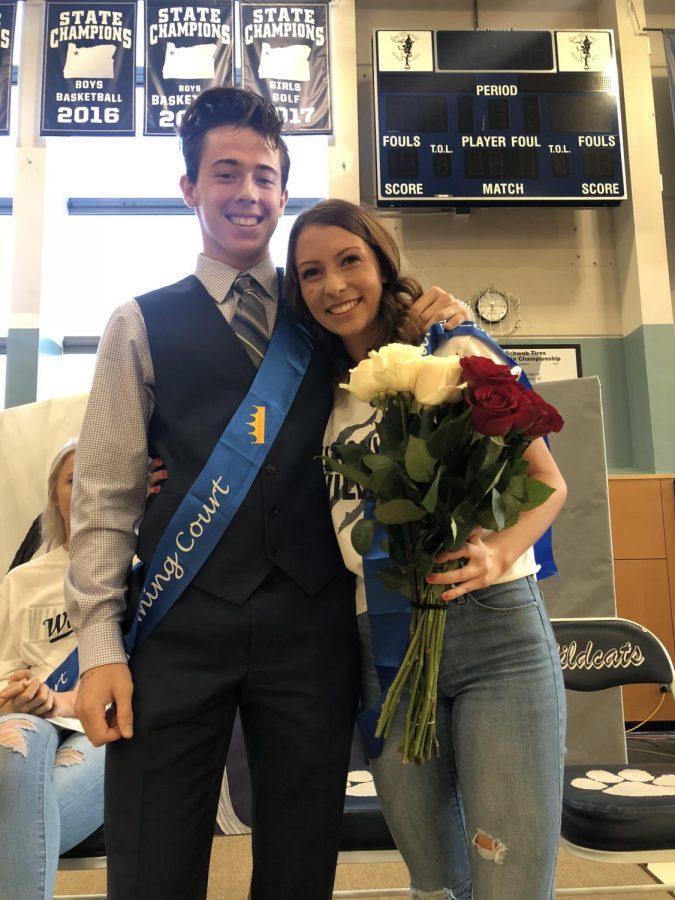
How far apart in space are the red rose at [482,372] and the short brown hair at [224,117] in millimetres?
684

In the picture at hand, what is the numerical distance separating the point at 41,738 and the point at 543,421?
120cm

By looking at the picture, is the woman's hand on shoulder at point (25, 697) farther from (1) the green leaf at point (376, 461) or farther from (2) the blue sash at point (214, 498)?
(1) the green leaf at point (376, 461)

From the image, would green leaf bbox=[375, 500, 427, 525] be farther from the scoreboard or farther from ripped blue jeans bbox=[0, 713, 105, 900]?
the scoreboard

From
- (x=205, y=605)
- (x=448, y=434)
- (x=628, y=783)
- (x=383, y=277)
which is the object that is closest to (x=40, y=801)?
(x=205, y=605)

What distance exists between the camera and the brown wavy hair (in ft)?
4.44

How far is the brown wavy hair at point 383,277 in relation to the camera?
4.44 ft

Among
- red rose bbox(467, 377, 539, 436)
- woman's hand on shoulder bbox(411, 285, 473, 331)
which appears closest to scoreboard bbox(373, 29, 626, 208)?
woman's hand on shoulder bbox(411, 285, 473, 331)

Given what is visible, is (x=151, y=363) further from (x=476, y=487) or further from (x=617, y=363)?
(x=617, y=363)

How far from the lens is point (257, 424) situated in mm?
1224

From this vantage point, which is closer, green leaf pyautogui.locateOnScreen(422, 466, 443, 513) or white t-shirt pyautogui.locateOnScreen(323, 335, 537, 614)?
green leaf pyautogui.locateOnScreen(422, 466, 443, 513)

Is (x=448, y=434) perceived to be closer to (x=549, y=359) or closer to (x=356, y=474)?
(x=356, y=474)

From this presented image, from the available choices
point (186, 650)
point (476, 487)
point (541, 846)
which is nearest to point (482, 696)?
point (541, 846)

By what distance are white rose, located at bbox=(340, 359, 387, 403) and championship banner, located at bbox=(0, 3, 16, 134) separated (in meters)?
4.91

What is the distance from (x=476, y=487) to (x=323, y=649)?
14.3 inches
